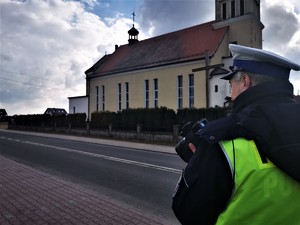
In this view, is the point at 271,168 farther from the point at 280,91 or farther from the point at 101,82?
the point at 101,82

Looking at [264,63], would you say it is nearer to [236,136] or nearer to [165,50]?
[236,136]

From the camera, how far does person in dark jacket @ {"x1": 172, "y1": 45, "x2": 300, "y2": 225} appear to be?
4.08 ft

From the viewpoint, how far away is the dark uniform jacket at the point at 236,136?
124 centimetres

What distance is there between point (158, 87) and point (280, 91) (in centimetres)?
3406

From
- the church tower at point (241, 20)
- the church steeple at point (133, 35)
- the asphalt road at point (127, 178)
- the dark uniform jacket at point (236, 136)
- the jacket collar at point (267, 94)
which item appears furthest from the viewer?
the church steeple at point (133, 35)

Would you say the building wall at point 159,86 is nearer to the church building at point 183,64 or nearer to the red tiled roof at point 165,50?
the church building at point 183,64

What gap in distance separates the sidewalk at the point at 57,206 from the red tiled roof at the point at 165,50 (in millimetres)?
25948

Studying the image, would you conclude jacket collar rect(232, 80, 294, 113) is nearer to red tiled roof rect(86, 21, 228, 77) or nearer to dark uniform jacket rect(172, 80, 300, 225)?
dark uniform jacket rect(172, 80, 300, 225)

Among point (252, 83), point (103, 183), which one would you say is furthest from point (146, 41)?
point (252, 83)

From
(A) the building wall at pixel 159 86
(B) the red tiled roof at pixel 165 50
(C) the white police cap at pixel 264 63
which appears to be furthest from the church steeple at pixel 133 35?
(C) the white police cap at pixel 264 63

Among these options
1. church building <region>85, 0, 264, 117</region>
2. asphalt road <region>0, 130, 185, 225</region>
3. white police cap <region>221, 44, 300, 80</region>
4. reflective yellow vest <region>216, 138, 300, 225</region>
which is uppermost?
church building <region>85, 0, 264, 117</region>

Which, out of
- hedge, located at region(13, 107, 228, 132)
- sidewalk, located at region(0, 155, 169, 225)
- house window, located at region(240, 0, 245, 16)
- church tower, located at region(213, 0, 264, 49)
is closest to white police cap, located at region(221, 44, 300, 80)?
sidewalk, located at region(0, 155, 169, 225)

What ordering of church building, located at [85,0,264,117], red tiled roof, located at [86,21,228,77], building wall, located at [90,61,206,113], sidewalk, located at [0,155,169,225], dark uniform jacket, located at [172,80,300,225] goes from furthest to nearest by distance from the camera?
red tiled roof, located at [86,21,228,77] → building wall, located at [90,61,206,113] → church building, located at [85,0,264,117] → sidewalk, located at [0,155,169,225] → dark uniform jacket, located at [172,80,300,225]

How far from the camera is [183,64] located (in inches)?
1281
